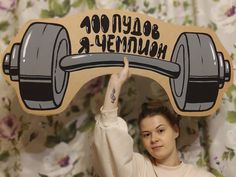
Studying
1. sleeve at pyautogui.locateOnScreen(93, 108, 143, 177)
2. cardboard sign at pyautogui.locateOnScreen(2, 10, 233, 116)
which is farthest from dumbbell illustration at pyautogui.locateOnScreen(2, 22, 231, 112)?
sleeve at pyautogui.locateOnScreen(93, 108, 143, 177)

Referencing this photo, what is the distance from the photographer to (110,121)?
0.95m

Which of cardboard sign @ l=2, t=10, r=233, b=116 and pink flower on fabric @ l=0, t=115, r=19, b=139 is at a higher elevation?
cardboard sign @ l=2, t=10, r=233, b=116

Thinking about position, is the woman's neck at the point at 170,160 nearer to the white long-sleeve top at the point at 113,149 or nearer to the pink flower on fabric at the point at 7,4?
the white long-sleeve top at the point at 113,149

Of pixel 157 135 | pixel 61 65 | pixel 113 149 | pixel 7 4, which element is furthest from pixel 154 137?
pixel 7 4

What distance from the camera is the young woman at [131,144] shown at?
949 mm

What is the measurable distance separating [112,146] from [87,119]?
0.19 metres

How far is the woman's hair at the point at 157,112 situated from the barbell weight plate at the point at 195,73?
0.13 feet

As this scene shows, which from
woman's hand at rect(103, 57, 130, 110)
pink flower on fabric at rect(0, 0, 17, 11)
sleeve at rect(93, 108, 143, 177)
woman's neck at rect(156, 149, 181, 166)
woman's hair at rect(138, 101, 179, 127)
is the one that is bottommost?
woman's neck at rect(156, 149, 181, 166)

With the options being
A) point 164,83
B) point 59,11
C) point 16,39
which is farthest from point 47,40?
point 164,83

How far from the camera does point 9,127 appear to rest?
1.07 metres

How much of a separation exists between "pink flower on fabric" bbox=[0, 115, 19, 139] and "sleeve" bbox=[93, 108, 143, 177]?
0.71ft

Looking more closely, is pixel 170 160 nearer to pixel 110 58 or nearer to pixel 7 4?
pixel 110 58

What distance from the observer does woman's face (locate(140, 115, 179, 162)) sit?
40.4 inches

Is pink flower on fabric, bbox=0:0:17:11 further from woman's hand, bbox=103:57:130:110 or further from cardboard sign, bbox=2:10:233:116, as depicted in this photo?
woman's hand, bbox=103:57:130:110
